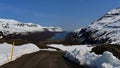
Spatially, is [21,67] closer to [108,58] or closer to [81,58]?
[81,58]

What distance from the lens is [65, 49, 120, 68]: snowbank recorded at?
1875 centimetres

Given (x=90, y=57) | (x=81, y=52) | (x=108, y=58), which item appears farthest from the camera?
(x=81, y=52)

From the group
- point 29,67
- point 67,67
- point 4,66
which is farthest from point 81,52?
point 4,66

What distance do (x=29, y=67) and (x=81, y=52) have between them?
15.2ft

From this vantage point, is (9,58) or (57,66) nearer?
(57,66)

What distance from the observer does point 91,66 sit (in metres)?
21.3

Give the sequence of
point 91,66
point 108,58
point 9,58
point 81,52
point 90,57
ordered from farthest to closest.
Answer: point 9,58 → point 81,52 → point 90,57 → point 91,66 → point 108,58

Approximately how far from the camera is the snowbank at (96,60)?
18.8m

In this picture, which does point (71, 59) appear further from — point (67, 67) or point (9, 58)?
point (9, 58)

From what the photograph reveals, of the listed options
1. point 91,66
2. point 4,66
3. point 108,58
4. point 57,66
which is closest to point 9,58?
point 4,66

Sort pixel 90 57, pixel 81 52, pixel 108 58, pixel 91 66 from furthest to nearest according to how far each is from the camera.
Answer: pixel 81 52, pixel 90 57, pixel 91 66, pixel 108 58

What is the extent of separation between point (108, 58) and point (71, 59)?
6.13m

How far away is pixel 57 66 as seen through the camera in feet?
74.4

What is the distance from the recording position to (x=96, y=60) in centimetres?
2114
